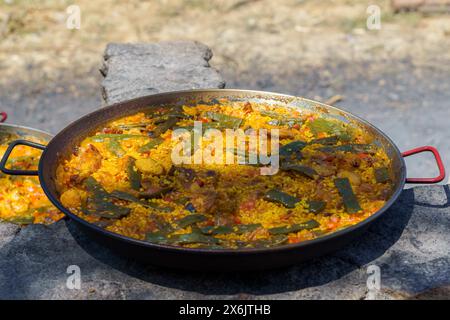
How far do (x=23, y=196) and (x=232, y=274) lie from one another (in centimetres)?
137

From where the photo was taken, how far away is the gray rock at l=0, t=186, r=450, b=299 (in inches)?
85.7

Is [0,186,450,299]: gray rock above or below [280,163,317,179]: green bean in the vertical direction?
below

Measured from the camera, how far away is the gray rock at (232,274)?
7.14 feet

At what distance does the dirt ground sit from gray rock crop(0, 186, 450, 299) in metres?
3.24

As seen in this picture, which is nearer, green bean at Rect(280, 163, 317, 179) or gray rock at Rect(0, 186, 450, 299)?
gray rock at Rect(0, 186, 450, 299)

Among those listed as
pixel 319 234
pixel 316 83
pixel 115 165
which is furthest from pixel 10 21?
pixel 319 234

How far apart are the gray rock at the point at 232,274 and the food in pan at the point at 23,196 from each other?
15 centimetres

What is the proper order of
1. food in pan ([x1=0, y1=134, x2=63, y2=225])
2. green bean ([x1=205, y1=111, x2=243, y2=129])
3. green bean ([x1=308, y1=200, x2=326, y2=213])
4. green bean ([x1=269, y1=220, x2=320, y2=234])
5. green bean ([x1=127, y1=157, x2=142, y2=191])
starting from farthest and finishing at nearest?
green bean ([x1=205, y1=111, x2=243, y2=129]), food in pan ([x1=0, y1=134, x2=63, y2=225]), green bean ([x1=127, y1=157, x2=142, y2=191]), green bean ([x1=308, y1=200, x2=326, y2=213]), green bean ([x1=269, y1=220, x2=320, y2=234])

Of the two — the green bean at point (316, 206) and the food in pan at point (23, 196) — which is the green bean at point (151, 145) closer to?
the food in pan at point (23, 196)

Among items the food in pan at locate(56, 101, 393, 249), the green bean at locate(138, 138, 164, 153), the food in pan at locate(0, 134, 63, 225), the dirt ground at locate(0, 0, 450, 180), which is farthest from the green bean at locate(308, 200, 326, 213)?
the dirt ground at locate(0, 0, 450, 180)

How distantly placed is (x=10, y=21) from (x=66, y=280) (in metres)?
6.00

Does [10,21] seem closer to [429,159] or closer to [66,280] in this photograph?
[429,159]

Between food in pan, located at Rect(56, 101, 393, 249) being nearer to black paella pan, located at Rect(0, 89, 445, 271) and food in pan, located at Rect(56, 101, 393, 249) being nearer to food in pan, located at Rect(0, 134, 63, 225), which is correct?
black paella pan, located at Rect(0, 89, 445, 271)

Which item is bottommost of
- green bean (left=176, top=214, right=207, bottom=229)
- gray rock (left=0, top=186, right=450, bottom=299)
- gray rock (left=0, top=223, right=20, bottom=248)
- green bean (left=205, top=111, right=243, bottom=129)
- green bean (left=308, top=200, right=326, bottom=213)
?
gray rock (left=0, top=186, right=450, bottom=299)
